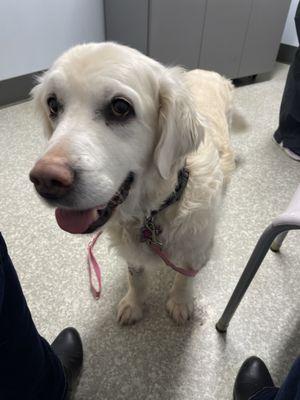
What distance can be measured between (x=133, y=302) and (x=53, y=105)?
731 millimetres

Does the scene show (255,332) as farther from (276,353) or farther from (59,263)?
(59,263)

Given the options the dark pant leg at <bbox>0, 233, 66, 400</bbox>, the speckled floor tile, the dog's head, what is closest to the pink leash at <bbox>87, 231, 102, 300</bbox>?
the speckled floor tile

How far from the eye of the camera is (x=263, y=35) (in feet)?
8.91

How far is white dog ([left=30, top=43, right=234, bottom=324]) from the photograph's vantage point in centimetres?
68

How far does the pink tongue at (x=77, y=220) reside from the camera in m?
0.78

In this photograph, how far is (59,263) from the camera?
1.38 m

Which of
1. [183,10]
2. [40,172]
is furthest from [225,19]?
[40,172]

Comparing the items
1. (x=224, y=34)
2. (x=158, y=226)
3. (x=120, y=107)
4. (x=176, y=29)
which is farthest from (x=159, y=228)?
(x=224, y=34)

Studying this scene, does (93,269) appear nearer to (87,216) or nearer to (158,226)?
(158,226)

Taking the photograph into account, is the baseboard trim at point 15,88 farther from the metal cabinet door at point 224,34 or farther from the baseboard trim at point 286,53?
the baseboard trim at point 286,53

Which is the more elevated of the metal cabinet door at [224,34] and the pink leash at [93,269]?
the metal cabinet door at [224,34]

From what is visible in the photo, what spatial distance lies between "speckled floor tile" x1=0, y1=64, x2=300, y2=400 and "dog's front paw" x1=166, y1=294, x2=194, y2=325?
0.03 meters

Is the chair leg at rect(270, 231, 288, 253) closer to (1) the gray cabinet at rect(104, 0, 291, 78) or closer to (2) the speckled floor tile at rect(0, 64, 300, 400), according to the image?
(2) the speckled floor tile at rect(0, 64, 300, 400)

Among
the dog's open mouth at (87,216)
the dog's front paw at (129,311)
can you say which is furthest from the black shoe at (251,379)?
the dog's open mouth at (87,216)
